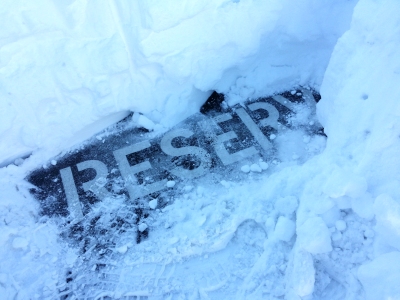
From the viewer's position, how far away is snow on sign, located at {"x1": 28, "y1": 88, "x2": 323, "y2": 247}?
2.46 metres

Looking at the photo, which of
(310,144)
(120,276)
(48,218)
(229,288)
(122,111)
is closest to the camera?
(229,288)

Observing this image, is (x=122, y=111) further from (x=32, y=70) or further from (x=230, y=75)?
(x=230, y=75)

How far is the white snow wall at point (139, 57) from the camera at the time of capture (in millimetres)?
2396

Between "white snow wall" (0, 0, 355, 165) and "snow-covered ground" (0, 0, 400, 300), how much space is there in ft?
0.04

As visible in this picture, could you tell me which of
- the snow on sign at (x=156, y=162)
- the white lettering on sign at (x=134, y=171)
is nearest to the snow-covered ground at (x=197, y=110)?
the snow on sign at (x=156, y=162)

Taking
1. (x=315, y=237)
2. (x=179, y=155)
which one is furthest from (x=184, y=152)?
(x=315, y=237)

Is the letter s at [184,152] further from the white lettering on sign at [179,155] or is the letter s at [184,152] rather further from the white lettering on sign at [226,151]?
the white lettering on sign at [226,151]

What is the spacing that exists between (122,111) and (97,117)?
0.26 m

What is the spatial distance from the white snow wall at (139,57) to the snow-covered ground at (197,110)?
0.01 metres

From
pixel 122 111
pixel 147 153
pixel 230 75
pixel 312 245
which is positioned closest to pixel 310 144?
pixel 230 75

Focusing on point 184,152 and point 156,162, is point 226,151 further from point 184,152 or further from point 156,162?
point 156,162

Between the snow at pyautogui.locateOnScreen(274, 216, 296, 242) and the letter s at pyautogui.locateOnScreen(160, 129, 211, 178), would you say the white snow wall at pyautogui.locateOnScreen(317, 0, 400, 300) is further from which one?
the letter s at pyautogui.locateOnScreen(160, 129, 211, 178)

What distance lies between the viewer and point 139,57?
2695 mm

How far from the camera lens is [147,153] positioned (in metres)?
2.83
